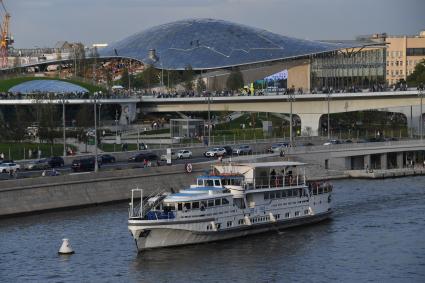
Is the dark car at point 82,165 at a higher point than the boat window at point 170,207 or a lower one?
higher

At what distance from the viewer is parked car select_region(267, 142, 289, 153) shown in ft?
277

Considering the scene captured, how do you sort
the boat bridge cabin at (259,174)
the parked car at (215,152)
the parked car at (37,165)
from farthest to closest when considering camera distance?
1. the parked car at (215,152)
2. the parked car at (37,165)
3. the boat bridge cabin at (259,174)

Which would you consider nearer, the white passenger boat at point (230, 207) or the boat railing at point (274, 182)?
→ the white passenger boat at point (230, 207)

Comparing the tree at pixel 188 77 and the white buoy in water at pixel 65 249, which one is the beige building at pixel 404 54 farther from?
the white buoy in water at pixel 65 249

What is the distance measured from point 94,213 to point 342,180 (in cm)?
2581

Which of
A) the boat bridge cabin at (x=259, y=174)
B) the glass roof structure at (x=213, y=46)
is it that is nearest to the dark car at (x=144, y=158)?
the boat bridge cabin at (x=259, y=174)

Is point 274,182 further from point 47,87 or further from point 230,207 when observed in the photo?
point 47,87

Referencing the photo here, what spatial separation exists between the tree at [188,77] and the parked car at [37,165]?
59195mm

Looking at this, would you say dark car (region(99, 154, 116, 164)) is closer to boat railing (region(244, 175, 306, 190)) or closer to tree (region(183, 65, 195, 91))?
boat railing (region(244, 175, 306, 190))

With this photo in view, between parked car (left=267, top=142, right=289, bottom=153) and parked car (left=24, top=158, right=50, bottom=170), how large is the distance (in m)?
19.1

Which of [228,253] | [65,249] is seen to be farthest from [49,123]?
[228,253]

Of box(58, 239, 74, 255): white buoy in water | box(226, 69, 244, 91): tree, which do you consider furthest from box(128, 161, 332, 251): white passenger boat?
box(226, 69, 244, 91): tree

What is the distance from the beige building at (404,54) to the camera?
17162 cm

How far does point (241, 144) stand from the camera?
90.6 metres
